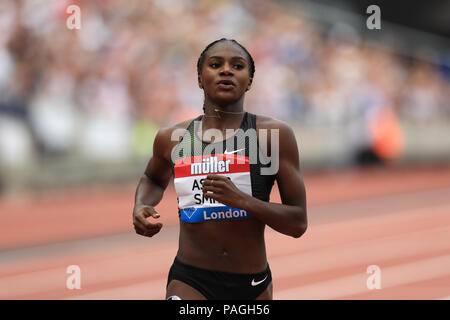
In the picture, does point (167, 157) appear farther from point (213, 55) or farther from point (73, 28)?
point (73, 28)

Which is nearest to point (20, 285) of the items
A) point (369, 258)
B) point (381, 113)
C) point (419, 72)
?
point (369, 258)

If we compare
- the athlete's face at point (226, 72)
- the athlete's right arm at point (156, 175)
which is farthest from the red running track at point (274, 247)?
the athlete's face at point (226, 72)

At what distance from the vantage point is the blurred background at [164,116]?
918 cm

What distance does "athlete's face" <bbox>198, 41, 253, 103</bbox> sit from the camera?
267 cm

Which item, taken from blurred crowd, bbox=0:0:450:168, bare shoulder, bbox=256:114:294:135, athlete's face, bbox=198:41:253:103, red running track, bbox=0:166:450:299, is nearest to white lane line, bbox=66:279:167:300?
red running track, bbox=0:166:450:299

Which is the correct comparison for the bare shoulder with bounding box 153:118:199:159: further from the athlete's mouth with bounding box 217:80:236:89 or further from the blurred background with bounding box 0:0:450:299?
the blurred background with bounding box 0:0:450:299

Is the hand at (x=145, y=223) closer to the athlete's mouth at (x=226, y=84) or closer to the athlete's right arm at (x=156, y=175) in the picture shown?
the athlete's right arm at (x=156, y=175)

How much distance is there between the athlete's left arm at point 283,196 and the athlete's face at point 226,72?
0.21 meters

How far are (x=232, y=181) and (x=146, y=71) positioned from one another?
36.5 ft

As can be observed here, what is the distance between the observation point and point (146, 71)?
13555 millimetres

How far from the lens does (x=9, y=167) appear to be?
38.2 ft

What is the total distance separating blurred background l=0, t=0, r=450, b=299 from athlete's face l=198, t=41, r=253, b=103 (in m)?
4.31

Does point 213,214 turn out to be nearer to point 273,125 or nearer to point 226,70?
point 273,125

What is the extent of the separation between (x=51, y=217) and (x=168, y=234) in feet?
7.61
